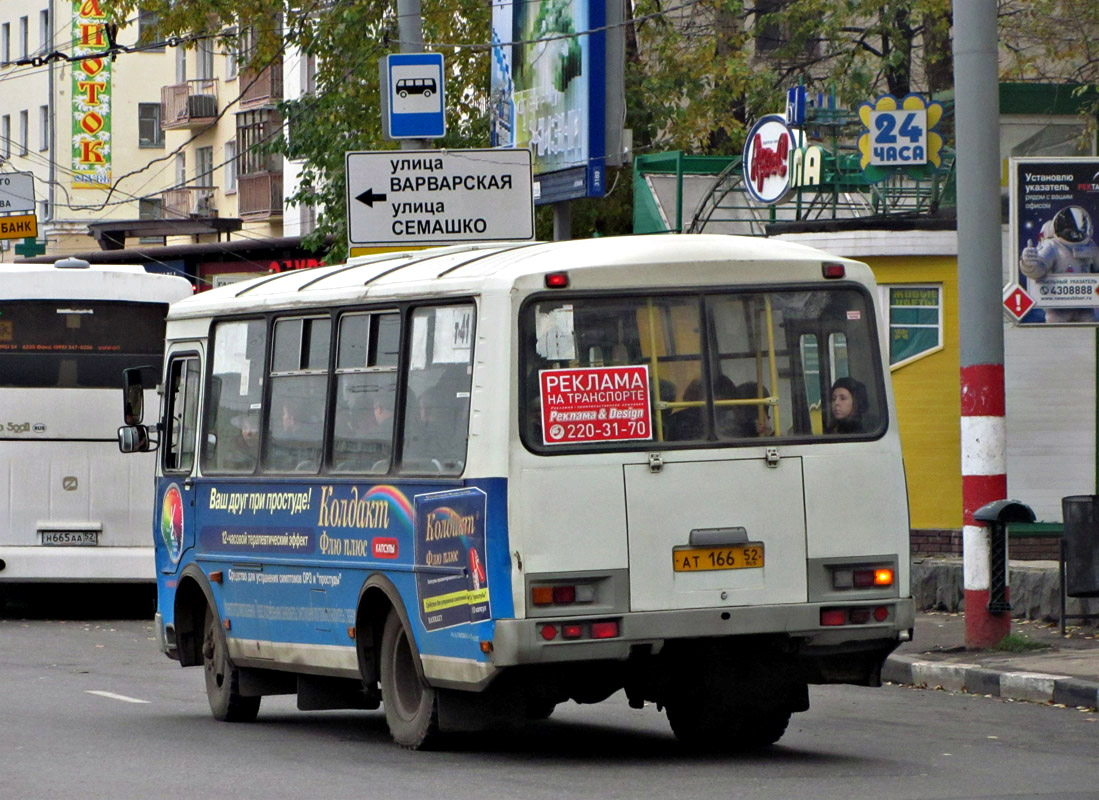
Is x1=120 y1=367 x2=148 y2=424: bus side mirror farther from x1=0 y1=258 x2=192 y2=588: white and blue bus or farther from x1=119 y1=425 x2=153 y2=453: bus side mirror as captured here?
x1=0 y1=258 x2=192 y2=588: white and blue bus

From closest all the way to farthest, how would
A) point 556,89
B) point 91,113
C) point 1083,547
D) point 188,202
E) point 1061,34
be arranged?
1. point 1083,547
2. point 556,89
3. point 1061,34
4. point 91,113
5. point 188,202

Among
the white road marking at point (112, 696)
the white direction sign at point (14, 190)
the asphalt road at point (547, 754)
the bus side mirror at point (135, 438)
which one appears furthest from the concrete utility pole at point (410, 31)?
the white direction sign at point (14, 190)

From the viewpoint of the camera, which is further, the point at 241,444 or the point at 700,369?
the point at 241,444

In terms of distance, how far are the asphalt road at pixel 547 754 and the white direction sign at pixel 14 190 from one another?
67.3ft

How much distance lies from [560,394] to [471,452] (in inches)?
19.1

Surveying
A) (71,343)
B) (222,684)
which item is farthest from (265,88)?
(222,684)

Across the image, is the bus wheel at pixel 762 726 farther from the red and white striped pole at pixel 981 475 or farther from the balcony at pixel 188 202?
the balcony at pixel 188 202

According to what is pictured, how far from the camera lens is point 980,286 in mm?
15352

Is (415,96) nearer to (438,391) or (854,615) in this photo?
(438,391)

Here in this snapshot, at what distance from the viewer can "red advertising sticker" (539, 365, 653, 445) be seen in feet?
32.2

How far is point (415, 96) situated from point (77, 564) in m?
6.12

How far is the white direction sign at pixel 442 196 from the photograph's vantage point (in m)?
16.6

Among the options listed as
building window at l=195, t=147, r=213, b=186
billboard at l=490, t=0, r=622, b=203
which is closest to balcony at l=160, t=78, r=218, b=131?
building window at l=195, t=147, r=213, b=186

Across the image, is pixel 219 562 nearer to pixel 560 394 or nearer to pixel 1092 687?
pixel 560 394
